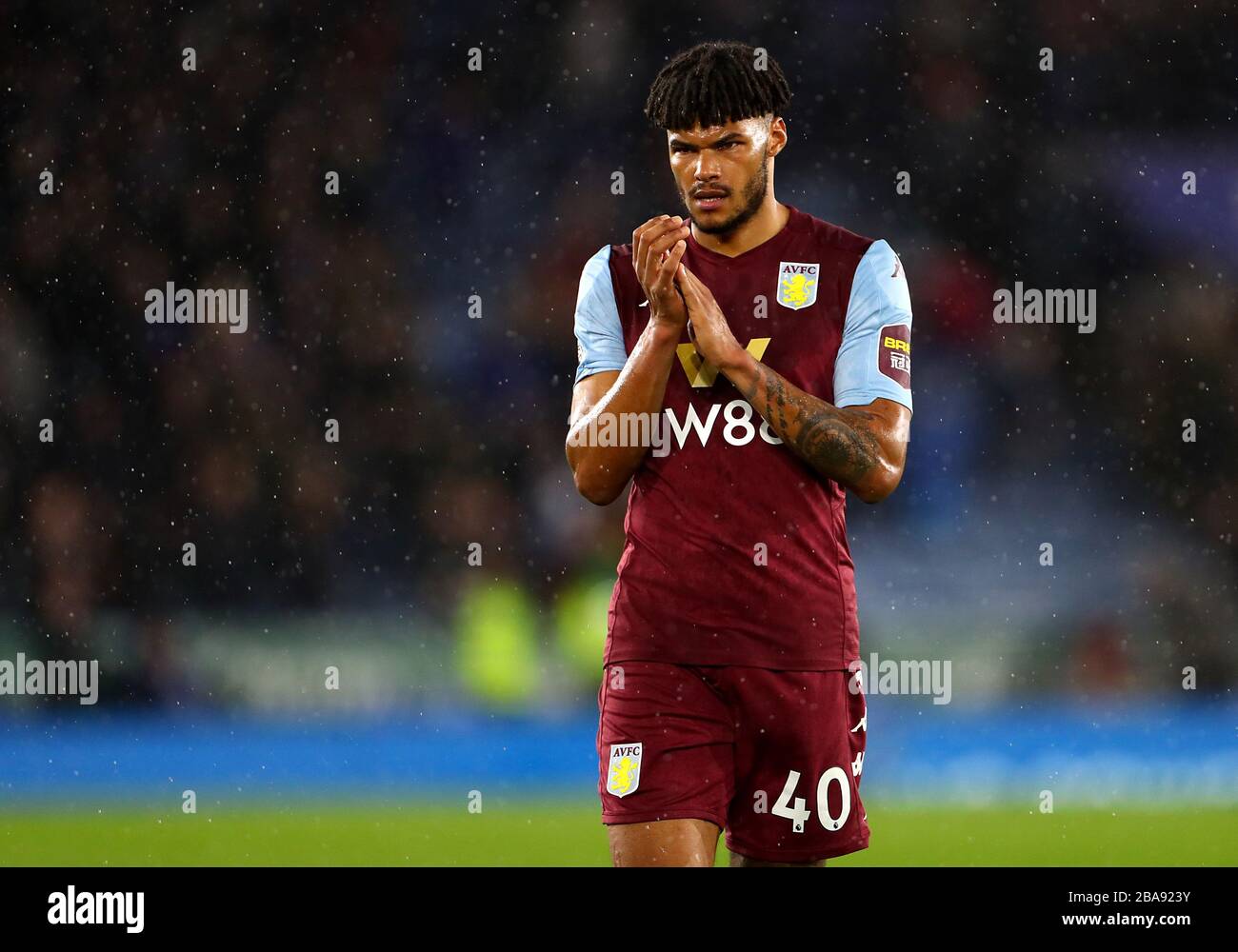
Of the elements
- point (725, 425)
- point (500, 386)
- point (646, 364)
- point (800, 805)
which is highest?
point (500, 386)

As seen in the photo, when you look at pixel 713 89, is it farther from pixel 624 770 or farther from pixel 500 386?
pixel 500 386

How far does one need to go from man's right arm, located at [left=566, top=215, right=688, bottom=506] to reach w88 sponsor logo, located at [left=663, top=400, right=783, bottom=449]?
0.05 metres

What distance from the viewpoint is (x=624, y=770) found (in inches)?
112

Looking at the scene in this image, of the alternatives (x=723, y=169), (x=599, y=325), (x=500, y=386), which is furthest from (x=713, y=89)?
(x=500, y=386)

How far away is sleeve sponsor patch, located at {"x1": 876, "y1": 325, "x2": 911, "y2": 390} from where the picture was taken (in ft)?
9.84

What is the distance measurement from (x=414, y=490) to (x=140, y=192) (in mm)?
2300

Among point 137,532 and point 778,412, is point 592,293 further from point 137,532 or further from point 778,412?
point 137,532

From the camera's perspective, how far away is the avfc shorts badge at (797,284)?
3037mm

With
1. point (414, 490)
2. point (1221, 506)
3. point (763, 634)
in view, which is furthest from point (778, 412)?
point (1221, 506)

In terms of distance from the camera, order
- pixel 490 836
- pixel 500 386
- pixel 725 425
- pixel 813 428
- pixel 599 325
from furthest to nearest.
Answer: pixel 500 386
pixel 490 836
pixel 599 325
pixel 725 425
pixel 813 428

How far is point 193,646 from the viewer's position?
731cm

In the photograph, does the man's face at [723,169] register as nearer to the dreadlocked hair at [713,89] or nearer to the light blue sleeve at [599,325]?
the dreadlocked hair at [713,89]

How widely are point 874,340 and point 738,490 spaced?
413 millimetres

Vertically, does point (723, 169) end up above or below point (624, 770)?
above
